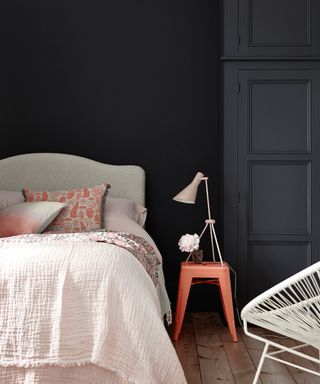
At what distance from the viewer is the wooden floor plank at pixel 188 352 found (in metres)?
3.10

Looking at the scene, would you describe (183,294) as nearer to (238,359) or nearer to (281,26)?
(238,359)

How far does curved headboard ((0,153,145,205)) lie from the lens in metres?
4.57

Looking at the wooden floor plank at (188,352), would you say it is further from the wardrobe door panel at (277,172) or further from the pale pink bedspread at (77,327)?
the pale pink bedspread at (77,327)

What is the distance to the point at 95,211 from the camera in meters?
3.99

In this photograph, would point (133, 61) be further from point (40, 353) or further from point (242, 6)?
point (40, 353)

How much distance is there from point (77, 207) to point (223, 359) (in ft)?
4.30

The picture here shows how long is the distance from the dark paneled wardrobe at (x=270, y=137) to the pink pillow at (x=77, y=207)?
865 mm

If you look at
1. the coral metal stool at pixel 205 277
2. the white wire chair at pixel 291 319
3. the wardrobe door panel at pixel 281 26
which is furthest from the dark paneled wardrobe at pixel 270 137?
the white wire chair at pixel 291 319

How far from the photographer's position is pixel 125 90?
4.70 metres

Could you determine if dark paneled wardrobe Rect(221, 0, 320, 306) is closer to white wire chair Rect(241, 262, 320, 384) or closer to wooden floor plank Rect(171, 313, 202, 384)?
wooden floor plank Rect(171, 313, 202, 384)

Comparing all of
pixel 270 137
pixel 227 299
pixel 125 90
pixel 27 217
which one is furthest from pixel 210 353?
pixel 125 90

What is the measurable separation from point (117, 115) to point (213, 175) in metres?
0.83

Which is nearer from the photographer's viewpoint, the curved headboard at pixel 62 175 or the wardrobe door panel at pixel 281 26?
the wardrobe door panel at pixel 281 26

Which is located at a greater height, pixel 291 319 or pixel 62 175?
pixel 62 175
